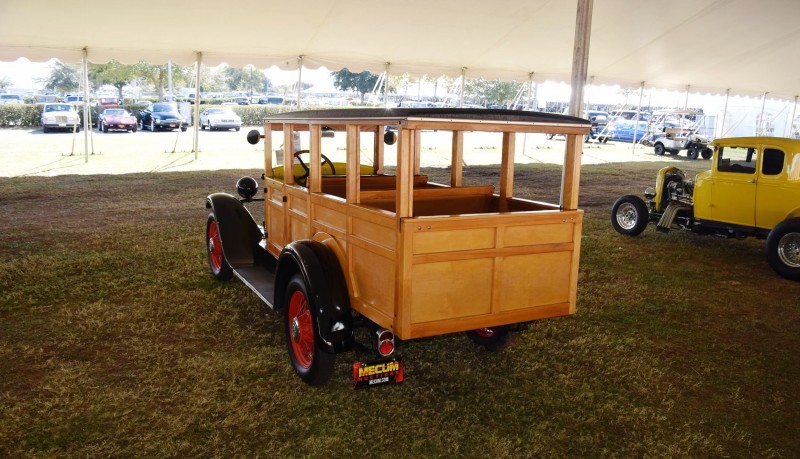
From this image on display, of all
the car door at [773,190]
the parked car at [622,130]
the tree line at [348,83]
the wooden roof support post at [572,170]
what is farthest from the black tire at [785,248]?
the tree line at [348,83]

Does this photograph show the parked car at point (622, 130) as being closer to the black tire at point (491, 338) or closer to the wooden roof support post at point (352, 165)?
the black tire at point (491, 338)

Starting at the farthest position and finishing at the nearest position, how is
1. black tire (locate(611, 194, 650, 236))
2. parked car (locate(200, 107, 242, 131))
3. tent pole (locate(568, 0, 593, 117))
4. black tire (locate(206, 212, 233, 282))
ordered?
parked car (locate(200, 107, 242, 131)) → tent pole (locate(568, 0, 593, 117)) → black tire (locate(611, 194, 650, 236)) → black tire (locate(206, 212, 233, 282))

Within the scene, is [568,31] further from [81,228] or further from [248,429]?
[248,429]

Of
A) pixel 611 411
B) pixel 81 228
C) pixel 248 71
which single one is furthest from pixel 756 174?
pixel 248 71

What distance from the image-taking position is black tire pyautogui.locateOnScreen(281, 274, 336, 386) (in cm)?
334

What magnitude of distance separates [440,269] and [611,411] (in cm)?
140

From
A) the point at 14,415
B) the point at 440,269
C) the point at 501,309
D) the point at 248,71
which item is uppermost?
the point at 248,71

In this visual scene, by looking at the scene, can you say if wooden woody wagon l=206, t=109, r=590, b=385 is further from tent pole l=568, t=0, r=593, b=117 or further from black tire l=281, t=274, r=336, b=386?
tent pole l=568, t=0, r=593, b=117

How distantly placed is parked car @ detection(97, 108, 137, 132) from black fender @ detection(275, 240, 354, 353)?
26.1 metres

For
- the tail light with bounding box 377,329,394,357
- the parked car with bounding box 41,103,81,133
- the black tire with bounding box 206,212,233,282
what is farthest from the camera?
the parked car with bounding box 41,103,81,133

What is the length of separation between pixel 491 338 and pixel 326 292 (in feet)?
4.70

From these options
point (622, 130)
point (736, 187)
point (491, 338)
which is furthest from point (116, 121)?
point (622, 130)

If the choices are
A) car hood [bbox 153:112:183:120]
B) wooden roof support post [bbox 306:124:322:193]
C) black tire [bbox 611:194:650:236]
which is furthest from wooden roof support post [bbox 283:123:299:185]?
car hood [bbox 153:112:183:120]

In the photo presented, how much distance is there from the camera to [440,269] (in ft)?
9.82
